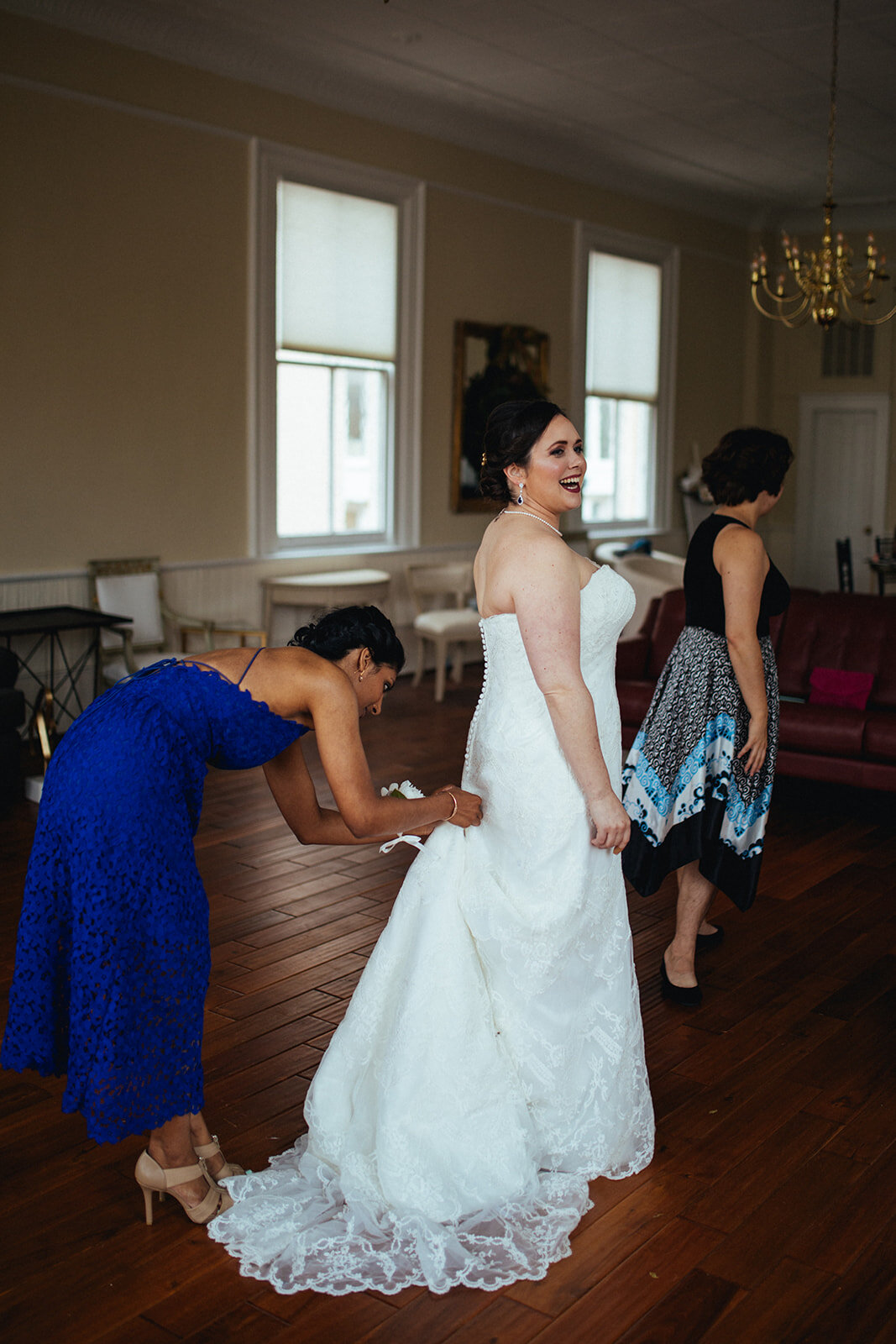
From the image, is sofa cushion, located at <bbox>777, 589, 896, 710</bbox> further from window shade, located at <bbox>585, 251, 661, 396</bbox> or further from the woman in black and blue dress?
window shade, located at <bbox>585, 251, 661, 396</bbox>

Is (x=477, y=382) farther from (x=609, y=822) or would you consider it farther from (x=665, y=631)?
(x=609, y=822)

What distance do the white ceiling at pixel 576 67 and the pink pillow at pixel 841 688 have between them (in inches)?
148

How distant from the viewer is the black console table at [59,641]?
6051 mm

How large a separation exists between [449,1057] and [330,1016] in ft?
3.25

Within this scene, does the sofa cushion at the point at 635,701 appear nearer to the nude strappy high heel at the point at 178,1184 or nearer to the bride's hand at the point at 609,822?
the bride's hand at the point at 609,822

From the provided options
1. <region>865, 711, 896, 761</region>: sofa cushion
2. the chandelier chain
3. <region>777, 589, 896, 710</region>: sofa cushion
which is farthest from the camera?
the chandelier chain

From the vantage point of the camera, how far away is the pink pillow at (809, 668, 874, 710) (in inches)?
227

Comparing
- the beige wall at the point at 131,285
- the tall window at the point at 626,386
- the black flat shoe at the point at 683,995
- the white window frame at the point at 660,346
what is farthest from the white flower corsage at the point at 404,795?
the tall window at the point at 626,386

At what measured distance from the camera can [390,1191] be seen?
244 centimetres

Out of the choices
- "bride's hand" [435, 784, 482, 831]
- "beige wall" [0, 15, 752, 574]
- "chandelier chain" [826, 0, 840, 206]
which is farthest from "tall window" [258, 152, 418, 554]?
"bride's hand" [435, 784, 482, 831]

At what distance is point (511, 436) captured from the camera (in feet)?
8.34

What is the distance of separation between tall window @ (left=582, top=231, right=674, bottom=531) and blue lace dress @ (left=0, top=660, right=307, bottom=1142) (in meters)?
8.84

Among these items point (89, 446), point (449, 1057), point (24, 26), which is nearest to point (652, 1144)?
point (449, 1057)

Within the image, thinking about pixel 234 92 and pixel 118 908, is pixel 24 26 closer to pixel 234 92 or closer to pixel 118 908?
pixel 234 92
